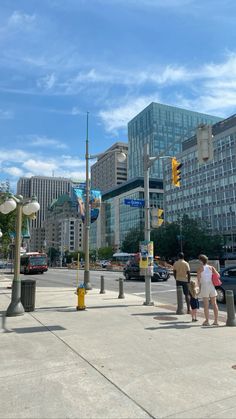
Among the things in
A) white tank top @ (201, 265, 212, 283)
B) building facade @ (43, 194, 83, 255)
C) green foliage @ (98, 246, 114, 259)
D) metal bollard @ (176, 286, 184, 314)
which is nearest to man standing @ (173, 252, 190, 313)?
metal bollard @ (176, 286, 184, 314)

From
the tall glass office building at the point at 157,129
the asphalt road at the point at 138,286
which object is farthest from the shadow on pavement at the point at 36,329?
the tall glass office building at the point at 157,129

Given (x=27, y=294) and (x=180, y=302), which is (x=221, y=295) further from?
(x=27, y=294)

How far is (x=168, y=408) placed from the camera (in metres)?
4.35

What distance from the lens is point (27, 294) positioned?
12094 millimetres

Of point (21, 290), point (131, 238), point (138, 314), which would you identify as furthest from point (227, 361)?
point (131, 238)

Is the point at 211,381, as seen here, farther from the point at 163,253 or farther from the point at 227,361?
the point at 163,253

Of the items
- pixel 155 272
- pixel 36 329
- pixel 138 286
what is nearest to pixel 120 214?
pixel 155 272

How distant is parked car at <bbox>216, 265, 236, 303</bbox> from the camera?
14.2 metres

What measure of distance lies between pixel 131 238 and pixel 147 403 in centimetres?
8429

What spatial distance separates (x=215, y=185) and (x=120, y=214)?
59.7 meters

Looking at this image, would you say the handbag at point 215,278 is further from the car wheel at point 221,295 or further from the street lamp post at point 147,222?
the car wheel at point 221,295

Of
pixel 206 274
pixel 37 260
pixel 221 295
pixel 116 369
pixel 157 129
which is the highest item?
pixel 157 129

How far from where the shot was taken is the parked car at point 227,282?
14.2 m

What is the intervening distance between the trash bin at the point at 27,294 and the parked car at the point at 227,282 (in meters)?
7.07
